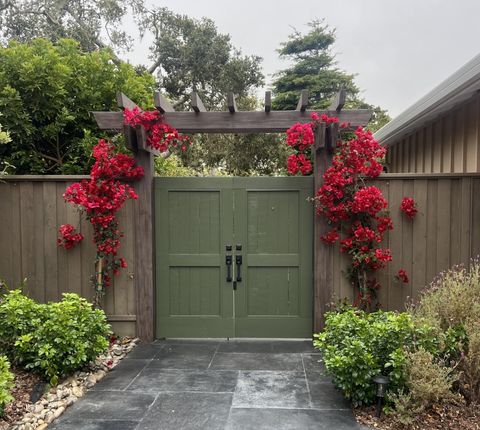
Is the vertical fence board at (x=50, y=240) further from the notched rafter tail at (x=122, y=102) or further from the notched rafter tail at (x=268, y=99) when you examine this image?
the notched rafter tail at (x=268, y=99)

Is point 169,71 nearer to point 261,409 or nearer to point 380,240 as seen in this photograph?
point 380,240

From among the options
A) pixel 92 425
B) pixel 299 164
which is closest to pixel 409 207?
pixel 299 164

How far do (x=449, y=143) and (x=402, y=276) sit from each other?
1764mm

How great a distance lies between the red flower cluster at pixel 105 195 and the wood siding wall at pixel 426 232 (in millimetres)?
2291

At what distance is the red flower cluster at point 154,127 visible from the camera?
4.37m

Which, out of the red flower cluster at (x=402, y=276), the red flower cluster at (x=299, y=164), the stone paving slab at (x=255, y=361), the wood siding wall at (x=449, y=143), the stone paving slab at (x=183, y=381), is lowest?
the stone paving slab at (x=255, y=361)

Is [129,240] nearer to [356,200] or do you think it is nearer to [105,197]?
[105,197]

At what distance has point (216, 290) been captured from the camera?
15.6ft

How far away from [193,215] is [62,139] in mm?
2032

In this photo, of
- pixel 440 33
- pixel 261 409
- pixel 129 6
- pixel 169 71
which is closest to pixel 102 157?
pixel 261 409

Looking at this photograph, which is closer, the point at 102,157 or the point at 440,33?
the point at 102,157

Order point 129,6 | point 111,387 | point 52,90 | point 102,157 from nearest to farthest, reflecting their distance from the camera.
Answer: point 111,387 → point 102,157 → point 52,90 → point 129,6

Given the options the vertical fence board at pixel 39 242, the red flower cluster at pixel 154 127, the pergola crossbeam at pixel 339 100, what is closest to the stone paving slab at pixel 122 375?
the vertical fence board at pixel 39 242

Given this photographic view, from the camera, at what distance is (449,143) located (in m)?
5.10
